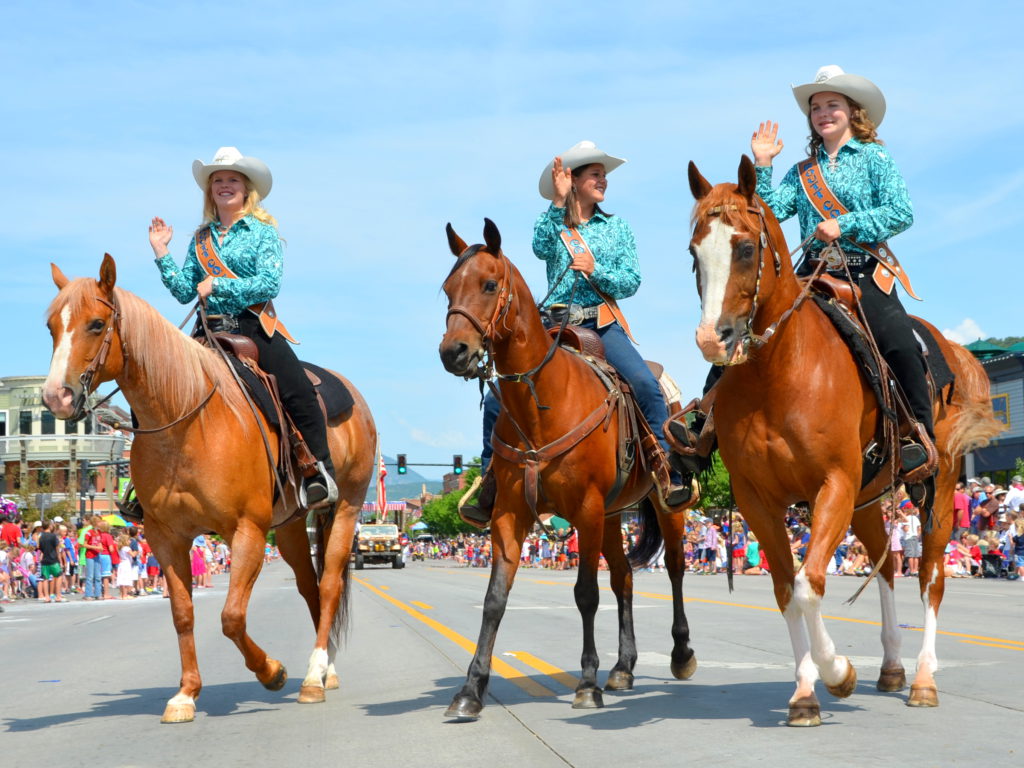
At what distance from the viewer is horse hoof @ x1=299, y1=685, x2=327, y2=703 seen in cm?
849

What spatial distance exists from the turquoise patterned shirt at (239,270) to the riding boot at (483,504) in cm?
219

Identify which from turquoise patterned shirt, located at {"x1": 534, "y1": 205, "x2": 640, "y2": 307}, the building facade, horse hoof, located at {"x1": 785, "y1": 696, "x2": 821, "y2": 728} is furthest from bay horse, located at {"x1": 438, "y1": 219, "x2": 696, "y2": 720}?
the building facade

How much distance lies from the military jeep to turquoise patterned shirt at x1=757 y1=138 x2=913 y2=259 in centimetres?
5386

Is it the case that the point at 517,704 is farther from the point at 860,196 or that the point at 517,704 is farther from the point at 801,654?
the point at 860,196

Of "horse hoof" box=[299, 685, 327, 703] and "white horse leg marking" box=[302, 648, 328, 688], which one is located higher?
"white horse leg marking" box=[302, 648, 328, 688]

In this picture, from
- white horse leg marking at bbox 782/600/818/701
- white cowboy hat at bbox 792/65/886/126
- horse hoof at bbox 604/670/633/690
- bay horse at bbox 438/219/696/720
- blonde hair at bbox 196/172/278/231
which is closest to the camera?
white horse leg marking at bbox 782/600/818/701

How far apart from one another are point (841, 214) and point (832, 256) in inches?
12.9

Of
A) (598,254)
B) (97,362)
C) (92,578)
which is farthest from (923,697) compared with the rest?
(92,578)

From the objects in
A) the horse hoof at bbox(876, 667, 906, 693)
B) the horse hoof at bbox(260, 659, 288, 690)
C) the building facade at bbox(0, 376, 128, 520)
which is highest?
the building facade at bbox(0, 376, 128, 520)

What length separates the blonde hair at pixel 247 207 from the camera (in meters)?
9.46

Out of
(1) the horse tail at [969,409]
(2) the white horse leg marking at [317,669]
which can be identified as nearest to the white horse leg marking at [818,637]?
(1) the horse tail at [969,409]

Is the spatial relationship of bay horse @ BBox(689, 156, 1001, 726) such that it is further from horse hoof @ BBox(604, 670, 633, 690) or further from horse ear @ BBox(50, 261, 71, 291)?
horse ear @ BBox(50, 261, 71, 291)

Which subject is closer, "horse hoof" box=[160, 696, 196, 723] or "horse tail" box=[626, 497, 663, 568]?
"horse hoof" box=[160, 696, 196, 723]

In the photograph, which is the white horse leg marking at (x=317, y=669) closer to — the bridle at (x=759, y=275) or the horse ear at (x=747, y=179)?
the bridle at (x=759, y=275)
